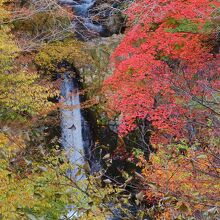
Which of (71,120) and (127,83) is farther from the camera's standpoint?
(71,120)

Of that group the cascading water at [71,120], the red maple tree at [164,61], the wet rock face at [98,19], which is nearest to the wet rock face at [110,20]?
the wet rock face at [98,19]

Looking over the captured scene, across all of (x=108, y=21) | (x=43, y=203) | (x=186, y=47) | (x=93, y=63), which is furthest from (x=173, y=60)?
(x=43, y=203)

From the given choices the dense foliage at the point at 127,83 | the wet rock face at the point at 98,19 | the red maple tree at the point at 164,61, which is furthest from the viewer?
the wet rock face at the point at 98,19

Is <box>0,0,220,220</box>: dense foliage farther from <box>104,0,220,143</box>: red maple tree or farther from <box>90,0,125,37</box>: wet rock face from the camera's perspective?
<box>90,0,125,37</box>: wet rock face

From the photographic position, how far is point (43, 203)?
6754mm

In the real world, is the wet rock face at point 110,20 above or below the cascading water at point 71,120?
above

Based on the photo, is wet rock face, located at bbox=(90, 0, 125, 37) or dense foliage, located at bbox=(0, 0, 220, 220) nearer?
dense foliage, located at bbox=(0, 0, 220, 220)

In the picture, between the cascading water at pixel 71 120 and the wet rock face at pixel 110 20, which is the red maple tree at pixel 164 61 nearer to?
the cascading water at pixel 71 120

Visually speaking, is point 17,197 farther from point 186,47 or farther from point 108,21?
point 108,21

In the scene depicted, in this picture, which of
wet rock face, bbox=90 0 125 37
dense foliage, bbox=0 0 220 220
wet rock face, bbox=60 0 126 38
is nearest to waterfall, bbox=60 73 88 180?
dense foliage, bbox=0 0 220 220

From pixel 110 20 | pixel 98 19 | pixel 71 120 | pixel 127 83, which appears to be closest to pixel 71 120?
pixel 71 120

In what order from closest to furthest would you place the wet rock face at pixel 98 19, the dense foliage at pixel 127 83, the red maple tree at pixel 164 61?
the dense foliage at pixel 127 83 → the red maple tree at pixel 164 61 → the wet rock face at pixel 98 19

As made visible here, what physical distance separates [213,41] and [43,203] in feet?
29.2

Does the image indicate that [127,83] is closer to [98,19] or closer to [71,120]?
[71,120]
